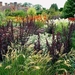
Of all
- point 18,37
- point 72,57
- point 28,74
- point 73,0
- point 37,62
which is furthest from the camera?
point 73,0

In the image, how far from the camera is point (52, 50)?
617 cm

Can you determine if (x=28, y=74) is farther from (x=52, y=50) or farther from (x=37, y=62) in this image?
(x=52, y=50)

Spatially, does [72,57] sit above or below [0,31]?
below

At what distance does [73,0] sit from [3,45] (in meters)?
19.2

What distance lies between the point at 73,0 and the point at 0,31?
18780 millimetres

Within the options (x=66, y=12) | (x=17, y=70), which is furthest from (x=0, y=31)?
(x=66, y=12)

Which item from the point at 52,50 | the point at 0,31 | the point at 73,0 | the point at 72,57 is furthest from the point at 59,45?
the point at 73,0

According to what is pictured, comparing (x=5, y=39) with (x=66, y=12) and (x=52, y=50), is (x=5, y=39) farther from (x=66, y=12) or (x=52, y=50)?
(x=66, y=12)

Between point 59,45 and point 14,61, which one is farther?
point 59,45

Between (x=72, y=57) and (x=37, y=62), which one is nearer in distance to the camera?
(x=37, y=62)

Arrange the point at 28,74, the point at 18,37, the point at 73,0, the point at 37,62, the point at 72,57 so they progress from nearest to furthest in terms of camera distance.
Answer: the point at 28,74
the point at 37,62
the point at 72,57
the point at 18,37
the point at 73,0

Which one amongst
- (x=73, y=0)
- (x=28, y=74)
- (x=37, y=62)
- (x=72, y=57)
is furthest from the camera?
(x=73, y=0)

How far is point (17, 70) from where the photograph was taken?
546cm

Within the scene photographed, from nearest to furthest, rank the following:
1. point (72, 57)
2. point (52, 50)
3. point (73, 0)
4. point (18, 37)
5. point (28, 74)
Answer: point (28, 74)
point (52, 50)
point (72, 57)
point (18, 37)
point (73, 0)
